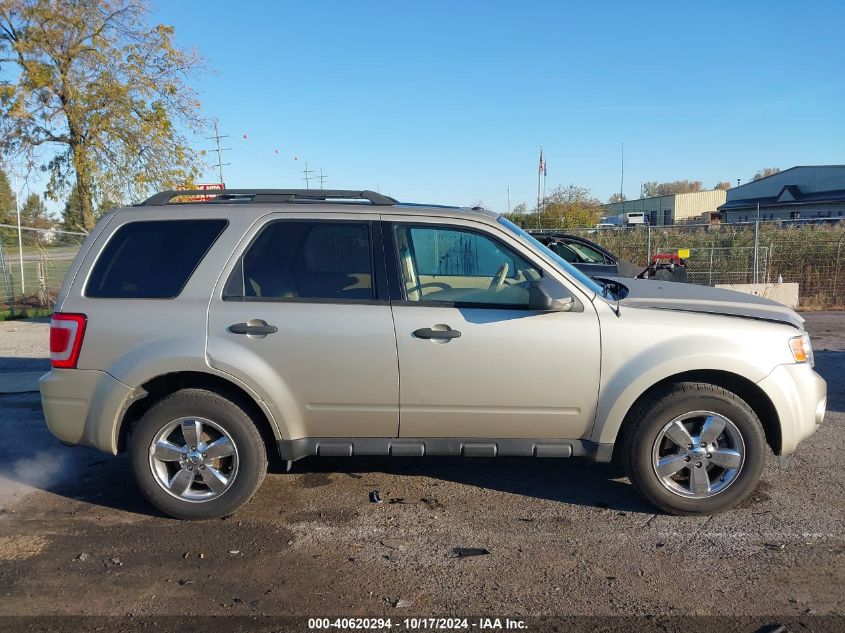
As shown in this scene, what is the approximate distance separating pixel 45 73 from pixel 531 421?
49.7ft

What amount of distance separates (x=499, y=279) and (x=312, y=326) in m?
A: 1.20

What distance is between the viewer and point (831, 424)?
597cm

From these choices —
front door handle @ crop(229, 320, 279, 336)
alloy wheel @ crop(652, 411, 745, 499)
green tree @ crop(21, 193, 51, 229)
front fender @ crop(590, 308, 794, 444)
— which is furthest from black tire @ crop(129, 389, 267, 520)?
green tree @ crop(21, 193, 51, 229)

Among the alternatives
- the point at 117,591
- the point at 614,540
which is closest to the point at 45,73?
the point at 117,591

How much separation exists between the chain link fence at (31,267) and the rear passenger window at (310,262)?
12.0m

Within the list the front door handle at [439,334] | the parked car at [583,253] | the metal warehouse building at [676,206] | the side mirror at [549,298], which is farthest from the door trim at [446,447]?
the metal warehouse building at [676,206]

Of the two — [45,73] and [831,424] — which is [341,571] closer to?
[831,424]

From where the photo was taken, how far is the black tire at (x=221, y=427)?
13.5 ft

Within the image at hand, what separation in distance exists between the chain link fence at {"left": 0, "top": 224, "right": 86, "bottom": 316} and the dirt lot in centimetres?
1083

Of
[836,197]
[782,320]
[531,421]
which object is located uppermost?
[836,197]

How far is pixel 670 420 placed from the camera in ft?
13.3

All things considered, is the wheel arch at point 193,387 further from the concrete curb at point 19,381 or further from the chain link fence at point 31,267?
the chain link fence at point 31,267

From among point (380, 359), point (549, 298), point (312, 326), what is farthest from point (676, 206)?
point (312, 326)

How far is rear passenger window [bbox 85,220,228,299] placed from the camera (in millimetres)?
4180
